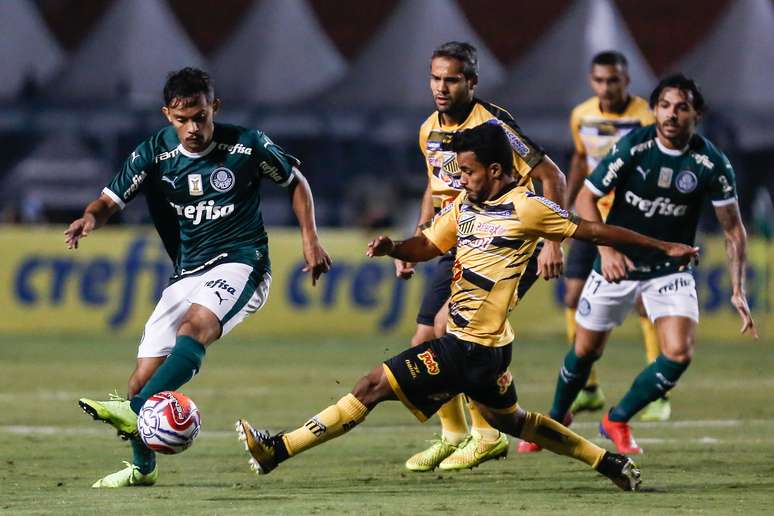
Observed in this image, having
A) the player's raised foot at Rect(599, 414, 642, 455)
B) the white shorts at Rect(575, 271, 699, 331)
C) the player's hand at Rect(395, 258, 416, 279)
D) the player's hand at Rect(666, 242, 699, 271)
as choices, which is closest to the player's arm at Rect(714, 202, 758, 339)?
the white shorts at Rect(575, 271, 699, 331)

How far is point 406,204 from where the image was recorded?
88.0 feet

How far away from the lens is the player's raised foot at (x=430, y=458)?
871 cm

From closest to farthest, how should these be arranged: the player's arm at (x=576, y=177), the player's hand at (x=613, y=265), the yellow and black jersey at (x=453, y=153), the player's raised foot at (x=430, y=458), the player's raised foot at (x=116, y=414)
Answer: the player's raised foot at (x=116, y=414) < the yellow and black jersey at (x=453, y=153) < the player's raised foot at (x=430, y=458) < the player's hand at (x=613, y=265) < the player's arm at (x=576, y=177)

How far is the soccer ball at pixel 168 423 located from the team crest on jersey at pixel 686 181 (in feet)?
11.2

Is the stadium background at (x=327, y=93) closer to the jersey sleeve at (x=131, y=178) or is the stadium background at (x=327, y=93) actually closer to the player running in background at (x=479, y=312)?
the jersey sleeve at (x=131, y=178)

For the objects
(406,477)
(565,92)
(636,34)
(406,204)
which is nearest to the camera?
(406,477)

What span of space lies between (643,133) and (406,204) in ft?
57.2

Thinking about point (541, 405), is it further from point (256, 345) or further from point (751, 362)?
point (256, 345)

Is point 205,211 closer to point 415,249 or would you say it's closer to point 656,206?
point 415,249

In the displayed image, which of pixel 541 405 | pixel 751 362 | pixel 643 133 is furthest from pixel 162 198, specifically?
pixel 751 362

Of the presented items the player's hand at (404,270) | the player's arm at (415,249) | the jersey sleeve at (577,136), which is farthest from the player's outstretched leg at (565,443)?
the jersey sleeve at (577,136)

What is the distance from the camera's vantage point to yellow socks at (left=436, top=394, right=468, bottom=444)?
9031 millimetres

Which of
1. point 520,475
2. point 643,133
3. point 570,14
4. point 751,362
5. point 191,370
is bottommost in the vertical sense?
point 751,362

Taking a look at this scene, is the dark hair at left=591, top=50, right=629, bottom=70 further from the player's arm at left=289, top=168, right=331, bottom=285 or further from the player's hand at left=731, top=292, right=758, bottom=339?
the player's arm at left=289, top=168, right=331, bottom=285
